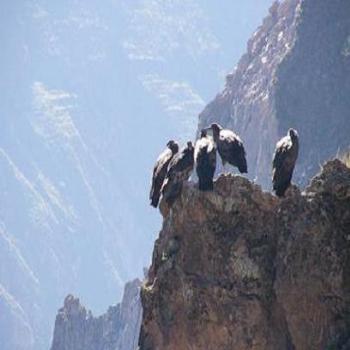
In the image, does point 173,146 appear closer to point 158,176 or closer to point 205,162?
point 158,176

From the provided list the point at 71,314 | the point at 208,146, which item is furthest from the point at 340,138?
the point at 208,146

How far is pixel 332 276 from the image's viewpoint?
26.1 metres

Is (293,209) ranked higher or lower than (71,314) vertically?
lower

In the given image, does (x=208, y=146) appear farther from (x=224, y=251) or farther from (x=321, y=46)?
(x=321, y=46)

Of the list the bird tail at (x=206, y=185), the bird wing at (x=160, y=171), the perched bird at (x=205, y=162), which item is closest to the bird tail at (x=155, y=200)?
the bird wing at (x=160, y=171)

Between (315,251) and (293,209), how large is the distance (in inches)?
56.7

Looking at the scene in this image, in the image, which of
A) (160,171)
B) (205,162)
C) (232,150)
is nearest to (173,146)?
(232,150)

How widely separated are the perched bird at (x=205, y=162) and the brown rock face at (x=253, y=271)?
0.26 meters

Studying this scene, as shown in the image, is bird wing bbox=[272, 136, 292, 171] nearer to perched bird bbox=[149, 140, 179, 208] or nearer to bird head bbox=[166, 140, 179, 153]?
perched bird bbox=[149, 140, 179, 208]

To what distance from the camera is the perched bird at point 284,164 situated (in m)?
28.5

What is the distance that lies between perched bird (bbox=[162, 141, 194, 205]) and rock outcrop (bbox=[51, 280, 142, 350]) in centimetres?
11126

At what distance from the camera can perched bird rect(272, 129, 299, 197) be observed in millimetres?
28484

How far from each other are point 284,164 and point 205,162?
2.12m

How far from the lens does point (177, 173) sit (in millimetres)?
30031
